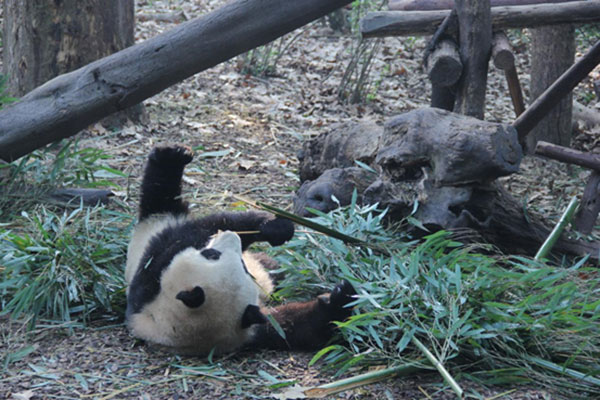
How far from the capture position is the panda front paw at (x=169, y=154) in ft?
10.6

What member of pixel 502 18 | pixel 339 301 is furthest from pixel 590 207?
pixel 339 301

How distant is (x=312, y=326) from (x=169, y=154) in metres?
1.16

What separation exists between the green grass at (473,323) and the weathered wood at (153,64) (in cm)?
140

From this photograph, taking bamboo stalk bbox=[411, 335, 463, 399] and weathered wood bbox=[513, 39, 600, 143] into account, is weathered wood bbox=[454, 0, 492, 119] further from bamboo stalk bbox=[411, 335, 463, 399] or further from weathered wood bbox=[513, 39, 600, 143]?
bamboo stalk bbox=[411, 335, 463, 399]

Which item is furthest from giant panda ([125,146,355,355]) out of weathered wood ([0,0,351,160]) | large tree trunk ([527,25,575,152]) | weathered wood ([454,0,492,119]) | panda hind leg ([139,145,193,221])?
large tree trunk ([527,25,575,152])

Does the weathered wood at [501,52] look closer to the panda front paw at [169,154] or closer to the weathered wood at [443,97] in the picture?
the weathered wood at [443,97]

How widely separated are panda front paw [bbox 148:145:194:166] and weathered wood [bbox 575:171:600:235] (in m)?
2.39

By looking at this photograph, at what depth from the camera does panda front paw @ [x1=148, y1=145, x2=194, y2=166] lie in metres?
3.25

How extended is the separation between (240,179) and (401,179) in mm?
1666

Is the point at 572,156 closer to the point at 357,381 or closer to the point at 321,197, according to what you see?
the point at 321,197

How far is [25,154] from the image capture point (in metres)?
3.83

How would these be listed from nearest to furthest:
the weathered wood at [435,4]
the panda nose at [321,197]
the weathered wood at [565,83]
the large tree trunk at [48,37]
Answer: the panda nose at [321,197]
the weathered wood at [565,83]
the weathered wood at [435,4]
the large tree trunk at [48,37]

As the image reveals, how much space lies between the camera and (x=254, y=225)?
3.08 metres

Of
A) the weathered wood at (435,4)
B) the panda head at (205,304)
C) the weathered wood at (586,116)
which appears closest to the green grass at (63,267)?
the panda head at (205,304)
